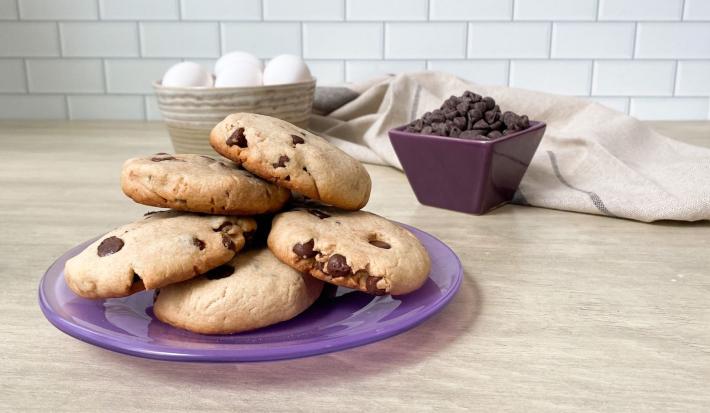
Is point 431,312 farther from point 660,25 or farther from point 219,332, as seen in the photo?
point 660,25

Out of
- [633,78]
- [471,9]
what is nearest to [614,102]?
[633,78]

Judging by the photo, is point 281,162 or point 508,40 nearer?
point 281,162

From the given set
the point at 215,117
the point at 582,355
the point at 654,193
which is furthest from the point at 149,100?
the point at 582,355

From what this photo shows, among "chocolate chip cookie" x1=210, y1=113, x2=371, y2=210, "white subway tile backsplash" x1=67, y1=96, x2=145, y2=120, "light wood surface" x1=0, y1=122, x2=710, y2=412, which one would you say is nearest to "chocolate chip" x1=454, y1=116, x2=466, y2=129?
"light wood surface" x1=0, y1=122, x2=710, y2=412

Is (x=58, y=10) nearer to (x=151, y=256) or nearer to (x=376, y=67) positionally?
(x=376, y=67)

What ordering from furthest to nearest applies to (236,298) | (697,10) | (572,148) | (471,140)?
(697,10), (572,148), (471,140), (236,298)

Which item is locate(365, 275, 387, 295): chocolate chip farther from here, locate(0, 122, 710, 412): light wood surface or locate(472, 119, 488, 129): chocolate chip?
locate(472, 119, 488, 129): chocolate chip

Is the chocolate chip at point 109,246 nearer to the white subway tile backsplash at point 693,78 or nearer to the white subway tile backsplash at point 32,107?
the white subway tile backsplash at point 32,107
